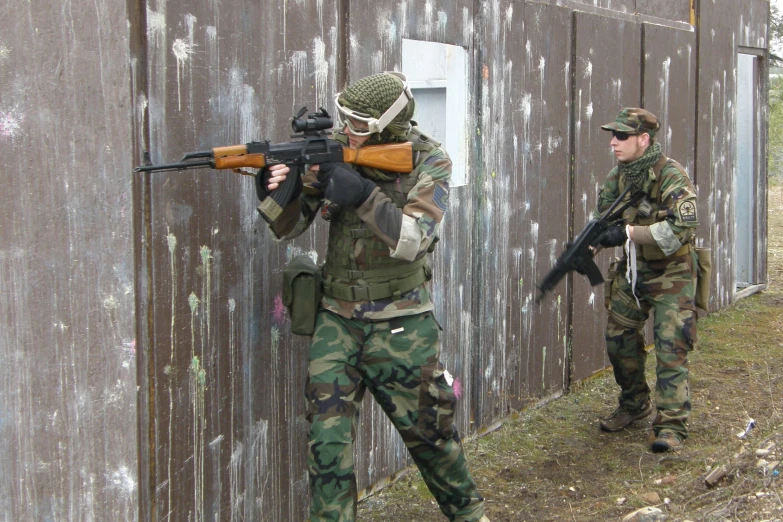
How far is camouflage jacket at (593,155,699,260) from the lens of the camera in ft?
17.6

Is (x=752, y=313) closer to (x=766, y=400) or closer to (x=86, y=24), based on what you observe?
(x=766, y=400)

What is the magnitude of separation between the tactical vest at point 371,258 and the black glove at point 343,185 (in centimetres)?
18

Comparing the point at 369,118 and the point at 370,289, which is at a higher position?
the point at 369,118

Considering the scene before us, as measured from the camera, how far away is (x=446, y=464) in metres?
3.97

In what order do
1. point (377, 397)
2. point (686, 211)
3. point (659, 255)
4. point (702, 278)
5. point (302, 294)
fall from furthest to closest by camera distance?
point (702, 278), point (659, 255), point (686, 211), point (377, 397), point (302, 294)

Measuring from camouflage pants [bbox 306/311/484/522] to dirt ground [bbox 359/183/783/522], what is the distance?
831 millimetres

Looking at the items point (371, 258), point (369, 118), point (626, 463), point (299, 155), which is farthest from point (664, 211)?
point (299, 155)

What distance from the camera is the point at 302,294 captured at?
3.83 metres

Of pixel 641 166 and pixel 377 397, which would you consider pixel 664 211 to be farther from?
pixel 377 397

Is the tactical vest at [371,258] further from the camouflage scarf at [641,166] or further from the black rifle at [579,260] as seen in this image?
the camouflage scarf at [641,166]

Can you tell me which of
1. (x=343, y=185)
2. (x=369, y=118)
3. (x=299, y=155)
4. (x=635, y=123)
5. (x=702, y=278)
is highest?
(x=635, y=123)

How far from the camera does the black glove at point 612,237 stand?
5469mm

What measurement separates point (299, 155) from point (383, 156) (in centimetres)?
36

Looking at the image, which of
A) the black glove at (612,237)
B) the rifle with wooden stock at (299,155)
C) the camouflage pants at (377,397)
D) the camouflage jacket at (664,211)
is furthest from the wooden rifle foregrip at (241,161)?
the camouflage jacket at (664,211)
